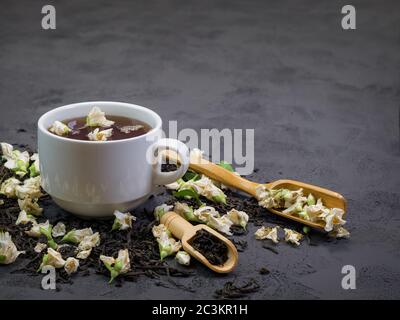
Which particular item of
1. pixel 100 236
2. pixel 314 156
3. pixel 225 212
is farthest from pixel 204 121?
pixel 100 236

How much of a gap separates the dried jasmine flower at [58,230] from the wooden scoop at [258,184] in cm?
23

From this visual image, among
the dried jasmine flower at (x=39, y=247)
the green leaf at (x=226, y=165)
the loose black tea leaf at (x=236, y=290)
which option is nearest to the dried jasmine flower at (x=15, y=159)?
the dried jasmine flower at (x=39, y=247)

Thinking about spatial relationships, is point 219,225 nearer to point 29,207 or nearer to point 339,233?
point 339,233

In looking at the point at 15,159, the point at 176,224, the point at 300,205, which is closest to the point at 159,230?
the point at 176,224

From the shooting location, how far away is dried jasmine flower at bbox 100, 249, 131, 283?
968 millimetres

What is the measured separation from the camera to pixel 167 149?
1062mm

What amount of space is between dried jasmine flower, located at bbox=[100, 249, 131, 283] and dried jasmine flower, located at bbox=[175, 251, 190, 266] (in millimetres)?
73

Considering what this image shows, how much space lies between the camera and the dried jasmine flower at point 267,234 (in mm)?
1082

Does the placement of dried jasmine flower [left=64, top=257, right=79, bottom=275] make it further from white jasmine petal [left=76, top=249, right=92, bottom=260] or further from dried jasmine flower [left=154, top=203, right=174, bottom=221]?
dried jasmine flower [left=154, top=203, right=174, bottom=221]

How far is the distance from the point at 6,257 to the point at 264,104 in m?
0.89

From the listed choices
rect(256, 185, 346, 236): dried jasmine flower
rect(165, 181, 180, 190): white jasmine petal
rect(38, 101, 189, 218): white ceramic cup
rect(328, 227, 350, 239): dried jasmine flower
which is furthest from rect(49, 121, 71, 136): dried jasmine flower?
rect(328, 227, 350, 239): dried jasmine flower

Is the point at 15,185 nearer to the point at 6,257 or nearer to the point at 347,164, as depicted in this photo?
the point at 6,257

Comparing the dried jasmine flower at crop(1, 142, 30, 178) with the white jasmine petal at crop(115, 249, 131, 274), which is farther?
the dried jasmine flower at crop(1, 142, 30, 178)

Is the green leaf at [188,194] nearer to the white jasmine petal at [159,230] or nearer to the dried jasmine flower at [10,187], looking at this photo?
the white jasmine petal at [159,230]
